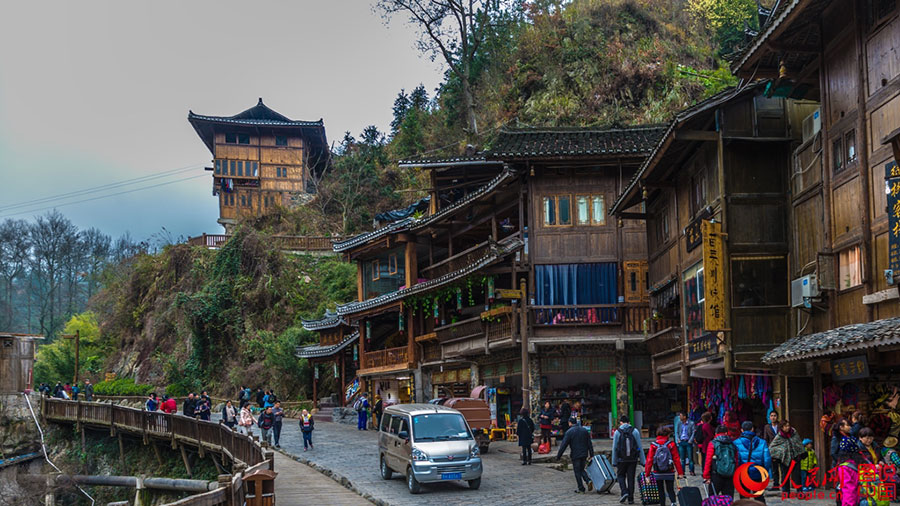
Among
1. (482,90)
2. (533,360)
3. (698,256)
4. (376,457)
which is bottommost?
(376,457)

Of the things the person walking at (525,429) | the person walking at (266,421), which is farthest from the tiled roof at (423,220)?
the person walking at (266,421)

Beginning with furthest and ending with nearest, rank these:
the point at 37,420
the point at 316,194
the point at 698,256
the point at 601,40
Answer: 1. the point at 316,194
2. the point at 601,40
3. the point at 37,420
4. the point at 698,256

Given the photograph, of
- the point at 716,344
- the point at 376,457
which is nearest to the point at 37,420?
the point at 376,457

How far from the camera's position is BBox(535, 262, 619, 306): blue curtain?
3062 centimetres

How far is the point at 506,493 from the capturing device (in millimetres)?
18906

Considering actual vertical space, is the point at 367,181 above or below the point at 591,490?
above

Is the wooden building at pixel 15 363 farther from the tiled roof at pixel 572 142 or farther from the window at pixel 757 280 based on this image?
the window at pixel 757 280

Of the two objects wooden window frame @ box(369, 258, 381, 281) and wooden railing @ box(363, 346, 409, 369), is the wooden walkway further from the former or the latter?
wooden window frame @ box(369, 258, 381, 281)

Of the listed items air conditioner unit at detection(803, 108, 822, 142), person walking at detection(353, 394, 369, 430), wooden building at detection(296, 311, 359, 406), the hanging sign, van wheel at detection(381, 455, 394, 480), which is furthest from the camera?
wooden building at detection(296, 311, 359, 406)

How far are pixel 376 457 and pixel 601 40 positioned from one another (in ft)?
96.5

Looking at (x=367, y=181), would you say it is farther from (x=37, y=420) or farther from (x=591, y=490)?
(x=591, y=490)

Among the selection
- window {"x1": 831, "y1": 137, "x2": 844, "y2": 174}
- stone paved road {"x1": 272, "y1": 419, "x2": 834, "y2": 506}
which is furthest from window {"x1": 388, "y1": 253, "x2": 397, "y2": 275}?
window {"x1": 831, "y1": 137, "x2": 844, "y2": 174}

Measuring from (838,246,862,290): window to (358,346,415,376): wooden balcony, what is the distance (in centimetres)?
2587

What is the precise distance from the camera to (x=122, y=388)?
5772cm
